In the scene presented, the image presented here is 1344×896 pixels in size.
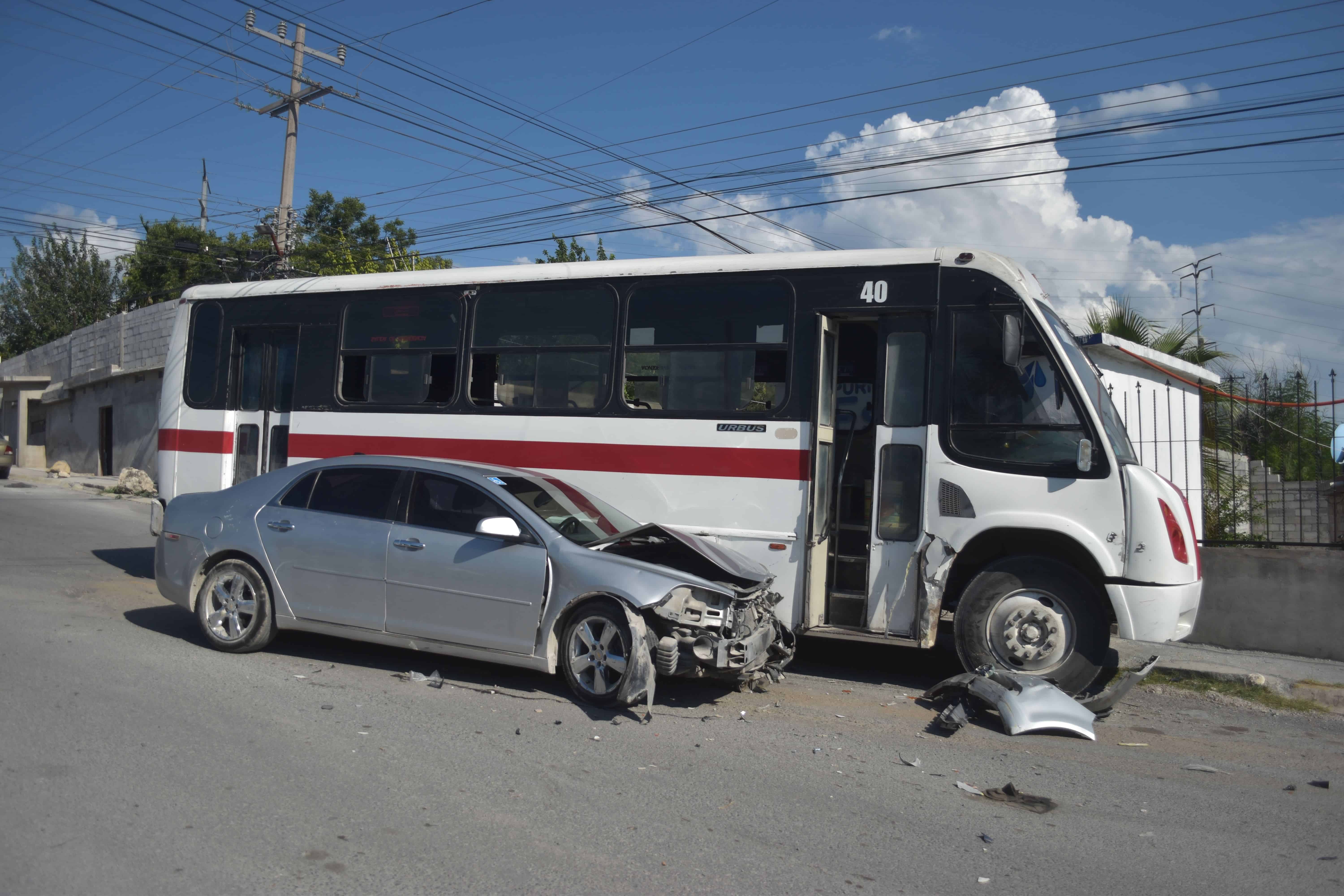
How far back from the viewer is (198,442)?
10.8 meters

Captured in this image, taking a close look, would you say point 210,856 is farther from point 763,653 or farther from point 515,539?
point 763,653

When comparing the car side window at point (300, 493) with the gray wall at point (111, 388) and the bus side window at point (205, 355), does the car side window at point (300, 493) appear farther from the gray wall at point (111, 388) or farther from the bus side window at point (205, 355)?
the gray wall at point (111, 388)

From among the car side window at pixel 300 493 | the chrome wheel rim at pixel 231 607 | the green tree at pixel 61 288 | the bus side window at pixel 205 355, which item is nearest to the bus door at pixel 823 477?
the car side window at pixel 300 493

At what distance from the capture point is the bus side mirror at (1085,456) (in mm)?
6730

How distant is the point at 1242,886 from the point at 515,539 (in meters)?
4.44

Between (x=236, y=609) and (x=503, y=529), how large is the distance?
2.46 meters

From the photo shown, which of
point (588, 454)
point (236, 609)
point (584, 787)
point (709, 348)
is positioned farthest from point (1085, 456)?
point (236, 609)

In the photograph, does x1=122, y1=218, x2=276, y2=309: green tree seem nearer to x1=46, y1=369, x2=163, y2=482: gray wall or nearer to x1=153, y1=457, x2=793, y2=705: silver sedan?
x1=46, y1=369, x2=163, y2=482: gray wall

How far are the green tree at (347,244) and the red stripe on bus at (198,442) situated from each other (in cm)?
1892

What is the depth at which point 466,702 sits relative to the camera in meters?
6.34

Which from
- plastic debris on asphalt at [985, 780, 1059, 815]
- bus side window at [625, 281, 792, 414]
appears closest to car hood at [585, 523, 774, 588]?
bus side window at [625, 281, 792, 414]

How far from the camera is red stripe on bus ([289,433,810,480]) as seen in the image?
764 cm

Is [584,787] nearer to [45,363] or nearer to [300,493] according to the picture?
[300,493]

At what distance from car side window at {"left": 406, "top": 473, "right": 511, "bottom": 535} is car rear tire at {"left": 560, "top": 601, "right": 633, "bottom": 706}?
3.25 feet
